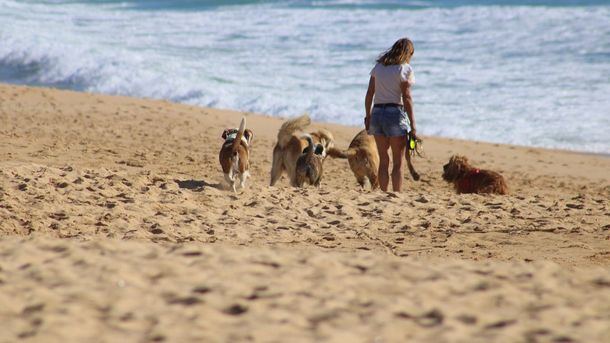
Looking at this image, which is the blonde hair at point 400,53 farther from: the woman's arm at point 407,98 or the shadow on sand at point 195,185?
the shadow on sand at point 195,185

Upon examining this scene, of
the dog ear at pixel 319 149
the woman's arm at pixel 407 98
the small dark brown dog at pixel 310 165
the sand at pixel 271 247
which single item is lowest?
the sand at pixel 271 247

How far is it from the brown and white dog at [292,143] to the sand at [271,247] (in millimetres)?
713

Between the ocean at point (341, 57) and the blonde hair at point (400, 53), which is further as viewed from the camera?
the ocean at point (341, 57)

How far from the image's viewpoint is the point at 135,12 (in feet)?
117

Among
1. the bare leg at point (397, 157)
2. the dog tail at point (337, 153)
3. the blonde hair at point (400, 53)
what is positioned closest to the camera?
the blonde hair at point (400, 53)

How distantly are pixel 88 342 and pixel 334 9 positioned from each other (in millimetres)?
30514

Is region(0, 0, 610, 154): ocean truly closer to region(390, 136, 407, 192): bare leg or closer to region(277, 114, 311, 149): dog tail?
region(390, 136, 407, 192): bare leg

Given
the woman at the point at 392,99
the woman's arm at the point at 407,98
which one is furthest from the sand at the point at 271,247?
the woman's arm at the point at 407,98

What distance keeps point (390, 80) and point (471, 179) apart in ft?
6.50

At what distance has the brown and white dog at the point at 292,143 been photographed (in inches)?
444

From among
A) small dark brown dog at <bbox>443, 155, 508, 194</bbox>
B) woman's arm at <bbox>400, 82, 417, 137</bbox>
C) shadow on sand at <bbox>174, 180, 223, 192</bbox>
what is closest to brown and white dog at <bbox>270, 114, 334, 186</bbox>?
shadow on sand at <bbox>174, 180, 223, 192</bbox>

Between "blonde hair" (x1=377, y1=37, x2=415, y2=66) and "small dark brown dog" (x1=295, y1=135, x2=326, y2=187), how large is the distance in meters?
1.25

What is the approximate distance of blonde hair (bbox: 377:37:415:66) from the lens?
34.0 feet

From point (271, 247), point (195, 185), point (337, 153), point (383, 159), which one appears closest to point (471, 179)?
point (383, 159)
